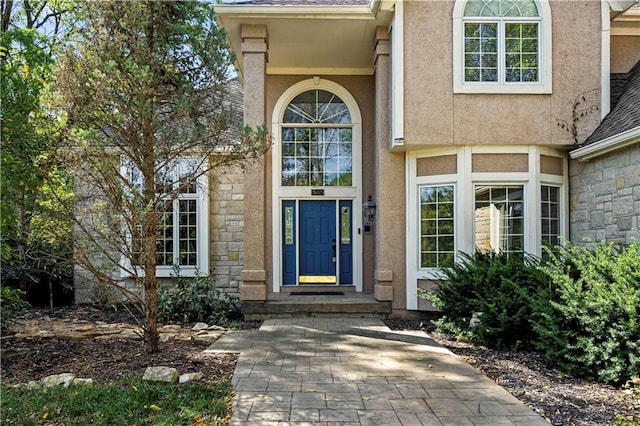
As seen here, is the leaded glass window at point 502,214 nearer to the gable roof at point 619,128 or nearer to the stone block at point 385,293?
the gable roof at point 619,128

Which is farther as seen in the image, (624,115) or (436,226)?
(436,226)

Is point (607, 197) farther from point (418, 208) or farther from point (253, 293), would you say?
point (253, 293)

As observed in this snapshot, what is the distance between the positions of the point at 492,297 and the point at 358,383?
2.74 metres

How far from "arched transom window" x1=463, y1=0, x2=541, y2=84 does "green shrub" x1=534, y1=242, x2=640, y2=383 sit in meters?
3.71

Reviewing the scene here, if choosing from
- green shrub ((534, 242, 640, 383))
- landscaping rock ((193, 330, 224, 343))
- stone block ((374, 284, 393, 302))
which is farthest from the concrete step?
green shrub ((534, 242, 640, 383))

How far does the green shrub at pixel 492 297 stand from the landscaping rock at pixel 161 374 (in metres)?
4.03

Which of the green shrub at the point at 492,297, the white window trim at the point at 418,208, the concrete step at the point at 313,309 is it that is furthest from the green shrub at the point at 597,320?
the concrete step at the point at 313,309

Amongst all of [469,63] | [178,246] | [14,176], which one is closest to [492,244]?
[469,63]

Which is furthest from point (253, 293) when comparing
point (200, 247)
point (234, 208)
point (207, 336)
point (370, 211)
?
point (370, 211)

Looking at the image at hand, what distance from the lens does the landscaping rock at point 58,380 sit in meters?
4.61

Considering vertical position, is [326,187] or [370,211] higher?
[326,187]

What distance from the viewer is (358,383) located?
4.77m

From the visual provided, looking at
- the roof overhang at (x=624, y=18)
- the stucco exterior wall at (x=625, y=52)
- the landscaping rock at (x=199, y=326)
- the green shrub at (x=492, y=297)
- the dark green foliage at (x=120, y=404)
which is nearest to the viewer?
the dark green foliage at (x=120, y=404)

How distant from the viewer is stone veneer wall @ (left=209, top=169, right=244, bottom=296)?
10.0m
